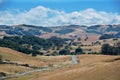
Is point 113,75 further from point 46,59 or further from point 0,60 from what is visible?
point 46,59

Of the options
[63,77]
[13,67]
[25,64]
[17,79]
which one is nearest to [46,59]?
[25,64]

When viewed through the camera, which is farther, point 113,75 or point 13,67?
point 13,67

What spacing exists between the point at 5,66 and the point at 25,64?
1896 cm

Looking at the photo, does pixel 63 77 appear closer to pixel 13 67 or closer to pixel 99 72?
pixel 99 72

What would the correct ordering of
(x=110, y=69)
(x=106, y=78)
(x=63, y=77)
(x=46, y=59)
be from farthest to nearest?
1. (x=46, y=59)
2. (x=63, y=77)
3. (x=110, y=69)
4. (x=106, y=78)

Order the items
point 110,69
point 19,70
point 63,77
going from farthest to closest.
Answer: point 19,70
point 63,77
point 110,69

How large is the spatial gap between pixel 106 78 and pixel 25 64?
90541 millimetres

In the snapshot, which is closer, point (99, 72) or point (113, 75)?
point (113, 75)

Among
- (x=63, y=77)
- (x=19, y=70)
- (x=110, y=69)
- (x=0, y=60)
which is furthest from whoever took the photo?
(x=0, y=60)

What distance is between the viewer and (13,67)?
5817 inches

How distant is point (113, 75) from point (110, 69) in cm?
643

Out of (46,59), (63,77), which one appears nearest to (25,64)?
(46,59)

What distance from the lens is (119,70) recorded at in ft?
269

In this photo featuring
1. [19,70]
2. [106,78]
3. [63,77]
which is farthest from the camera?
[19,70]
